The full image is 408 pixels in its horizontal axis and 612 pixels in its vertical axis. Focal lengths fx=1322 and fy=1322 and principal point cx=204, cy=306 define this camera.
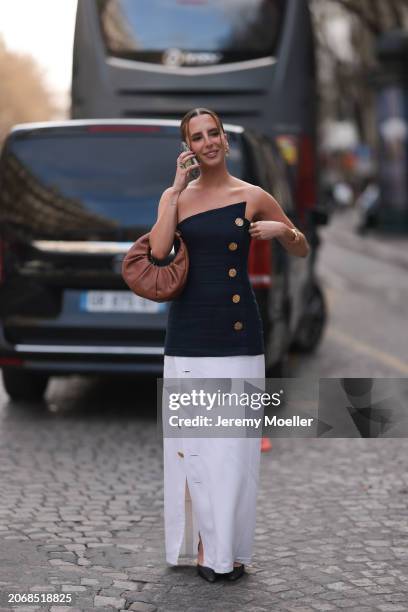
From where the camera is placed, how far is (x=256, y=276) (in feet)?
25.2

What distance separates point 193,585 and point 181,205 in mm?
1362

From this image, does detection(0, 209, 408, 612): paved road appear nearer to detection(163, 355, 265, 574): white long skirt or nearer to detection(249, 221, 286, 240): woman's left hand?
detection(163, 355, 265, 574): white long skirt

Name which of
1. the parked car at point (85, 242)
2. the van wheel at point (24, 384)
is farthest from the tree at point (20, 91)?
the parked car at point (85, 242)

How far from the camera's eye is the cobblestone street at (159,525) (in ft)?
15.3

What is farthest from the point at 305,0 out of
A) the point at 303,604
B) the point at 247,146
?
the point at 303,604

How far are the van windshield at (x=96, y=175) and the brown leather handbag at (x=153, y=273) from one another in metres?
2.93

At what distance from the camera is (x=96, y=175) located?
771cm

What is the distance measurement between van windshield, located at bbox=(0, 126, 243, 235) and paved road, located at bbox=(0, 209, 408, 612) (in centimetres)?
127

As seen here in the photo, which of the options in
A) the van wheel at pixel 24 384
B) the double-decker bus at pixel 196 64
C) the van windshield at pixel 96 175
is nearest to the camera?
the van windshield at pixel 96 175

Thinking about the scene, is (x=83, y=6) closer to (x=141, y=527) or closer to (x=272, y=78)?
(x=272, y=78)

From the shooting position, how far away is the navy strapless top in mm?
4668

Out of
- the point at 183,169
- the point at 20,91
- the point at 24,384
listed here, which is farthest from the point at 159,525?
the point at 20,91

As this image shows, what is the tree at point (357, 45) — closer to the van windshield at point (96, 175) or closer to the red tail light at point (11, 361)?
the van windshield at point (96, 175)

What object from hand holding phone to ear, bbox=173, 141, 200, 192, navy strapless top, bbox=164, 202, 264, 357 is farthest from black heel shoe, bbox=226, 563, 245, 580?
hand holding phone to ear, bbox=173, 141, 200, 192
